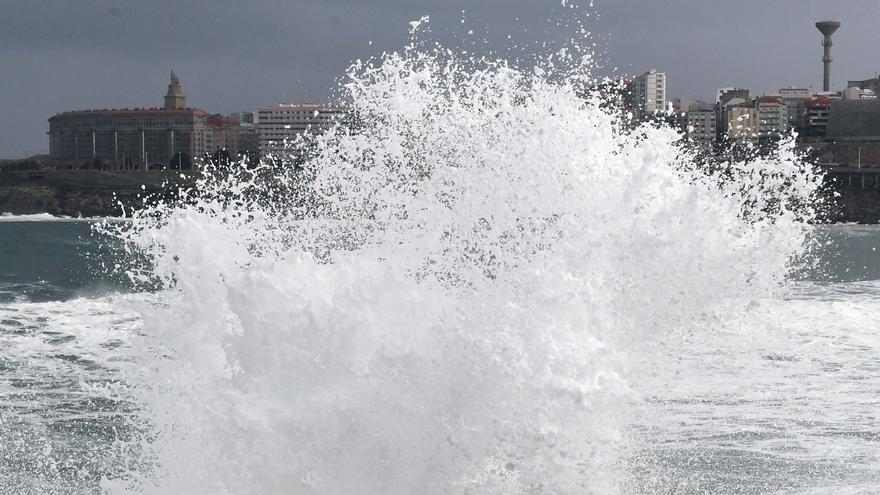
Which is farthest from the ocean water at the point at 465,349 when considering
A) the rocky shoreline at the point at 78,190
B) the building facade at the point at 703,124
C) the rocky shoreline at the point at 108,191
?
the building facade at the point at 703,124

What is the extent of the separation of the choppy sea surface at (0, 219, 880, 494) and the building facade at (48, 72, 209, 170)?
109013 mm

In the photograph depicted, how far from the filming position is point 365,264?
9352mm

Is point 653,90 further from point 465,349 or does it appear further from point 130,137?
point 465,349

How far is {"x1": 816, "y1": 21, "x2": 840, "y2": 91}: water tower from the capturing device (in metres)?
153

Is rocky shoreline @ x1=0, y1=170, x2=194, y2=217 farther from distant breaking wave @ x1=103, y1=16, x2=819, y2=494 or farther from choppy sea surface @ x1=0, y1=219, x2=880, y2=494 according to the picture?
distant breaking wave @ x1=103, y1=16, x2=819, y2=494

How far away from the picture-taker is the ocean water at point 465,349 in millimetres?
7547

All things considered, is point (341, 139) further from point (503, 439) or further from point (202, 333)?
point (503, 439)

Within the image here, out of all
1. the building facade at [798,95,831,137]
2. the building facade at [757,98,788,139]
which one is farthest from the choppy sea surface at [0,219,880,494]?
the building facade at [757,98,788,139]

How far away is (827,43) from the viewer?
514ft

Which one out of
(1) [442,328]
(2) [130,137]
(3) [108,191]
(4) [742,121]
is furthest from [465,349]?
(2) [130,137]

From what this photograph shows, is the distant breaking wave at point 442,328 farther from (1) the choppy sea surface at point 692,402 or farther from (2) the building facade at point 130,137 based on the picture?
(2) the building facade at point 130,137

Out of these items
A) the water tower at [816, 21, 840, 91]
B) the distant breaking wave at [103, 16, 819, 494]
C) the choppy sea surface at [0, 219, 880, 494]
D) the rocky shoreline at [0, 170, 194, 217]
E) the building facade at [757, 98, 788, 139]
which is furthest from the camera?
the water tower at [816, 21, 840, 91]

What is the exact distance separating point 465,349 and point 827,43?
162 meters

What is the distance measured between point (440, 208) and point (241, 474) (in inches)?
174
